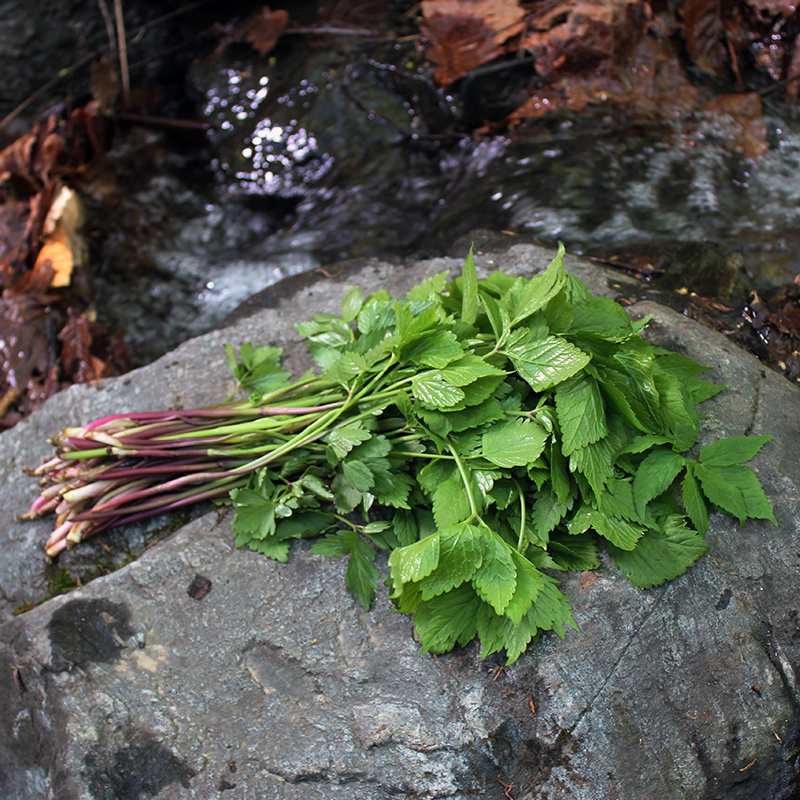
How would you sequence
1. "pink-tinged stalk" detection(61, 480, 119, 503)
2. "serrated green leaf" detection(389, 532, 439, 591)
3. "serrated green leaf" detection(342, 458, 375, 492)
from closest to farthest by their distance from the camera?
"serrated green leaf" detection(389, 532, 439, 591), "serrated green leaf" detection(342, 458, 375, 492), "pink-tinged stalk" detection(61, 480, 119, 503)

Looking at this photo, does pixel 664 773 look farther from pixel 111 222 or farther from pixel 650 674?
pixel 111 222

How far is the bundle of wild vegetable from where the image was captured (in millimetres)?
2104

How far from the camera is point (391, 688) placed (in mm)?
2209

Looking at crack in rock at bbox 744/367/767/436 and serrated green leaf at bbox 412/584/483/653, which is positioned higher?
crack in rock at bbox 744/367/767/436

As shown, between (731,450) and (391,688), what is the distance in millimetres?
1528

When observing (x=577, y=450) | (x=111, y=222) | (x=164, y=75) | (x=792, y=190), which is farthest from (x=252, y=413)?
(x=164, y=75)

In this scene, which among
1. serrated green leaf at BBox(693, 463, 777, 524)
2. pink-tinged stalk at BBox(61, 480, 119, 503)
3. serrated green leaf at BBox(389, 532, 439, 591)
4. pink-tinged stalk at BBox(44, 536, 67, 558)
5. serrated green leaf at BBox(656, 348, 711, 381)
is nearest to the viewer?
serrated green leaf at BBox(389, 532, 439, 591)

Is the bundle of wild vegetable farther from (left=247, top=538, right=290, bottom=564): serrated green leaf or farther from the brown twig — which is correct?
the brown twig

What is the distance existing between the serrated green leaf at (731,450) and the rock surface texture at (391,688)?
0.53 ft

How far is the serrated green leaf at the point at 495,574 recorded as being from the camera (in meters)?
1.99

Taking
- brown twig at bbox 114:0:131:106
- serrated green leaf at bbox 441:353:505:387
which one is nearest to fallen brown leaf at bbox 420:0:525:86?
brown twig at bbox 114:0:131:106

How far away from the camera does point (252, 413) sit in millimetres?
2666

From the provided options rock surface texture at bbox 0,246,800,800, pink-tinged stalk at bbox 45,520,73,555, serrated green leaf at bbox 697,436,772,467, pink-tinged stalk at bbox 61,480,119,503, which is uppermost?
pink-tinged stalk at bbox 61,480,119,503

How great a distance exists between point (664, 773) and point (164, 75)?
722 cm
